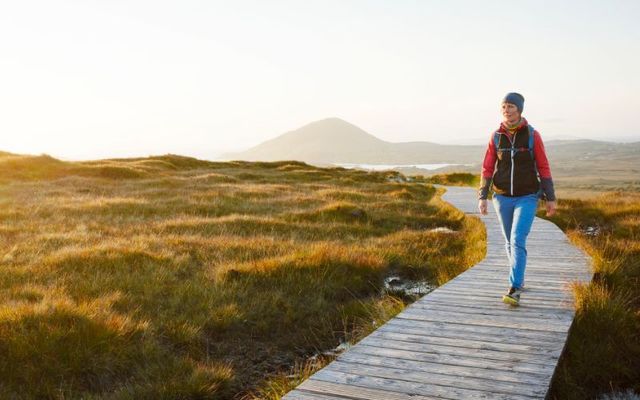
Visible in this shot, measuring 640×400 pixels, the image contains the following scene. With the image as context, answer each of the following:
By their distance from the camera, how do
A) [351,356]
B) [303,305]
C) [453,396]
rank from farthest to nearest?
[303,305], [351,356], [453,396]

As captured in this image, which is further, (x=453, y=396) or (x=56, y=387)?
(x=56, y=387)

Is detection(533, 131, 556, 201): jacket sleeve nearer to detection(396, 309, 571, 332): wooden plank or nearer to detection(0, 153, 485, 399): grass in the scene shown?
detection(396, 309, 571, 332): wooden plank

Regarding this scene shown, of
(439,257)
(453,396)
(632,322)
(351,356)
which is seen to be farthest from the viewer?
(439,257)

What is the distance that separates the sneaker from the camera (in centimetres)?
695

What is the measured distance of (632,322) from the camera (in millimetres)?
6973

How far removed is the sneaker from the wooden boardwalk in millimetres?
115

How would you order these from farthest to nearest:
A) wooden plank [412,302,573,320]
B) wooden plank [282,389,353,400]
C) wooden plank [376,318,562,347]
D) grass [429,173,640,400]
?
wooden plank [412,302,573,320], grass [429,173,640,400], wooden plank [376,318,562,347], wooden plank [282,389,353,400]

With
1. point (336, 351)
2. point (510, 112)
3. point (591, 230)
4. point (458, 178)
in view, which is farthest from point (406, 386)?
point (458, 178)

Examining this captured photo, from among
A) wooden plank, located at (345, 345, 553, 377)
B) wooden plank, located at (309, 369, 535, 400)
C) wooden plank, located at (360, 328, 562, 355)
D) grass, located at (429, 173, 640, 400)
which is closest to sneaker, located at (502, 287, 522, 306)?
grass, located at (429, 173, 640, 400)

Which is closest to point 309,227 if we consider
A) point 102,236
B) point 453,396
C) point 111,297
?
point 102,236

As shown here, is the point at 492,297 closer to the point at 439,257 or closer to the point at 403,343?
the point at 403,343

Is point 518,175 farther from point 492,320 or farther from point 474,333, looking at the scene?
point 474,333

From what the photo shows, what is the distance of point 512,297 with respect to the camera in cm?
699

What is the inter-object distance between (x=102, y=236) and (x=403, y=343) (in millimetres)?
9567
